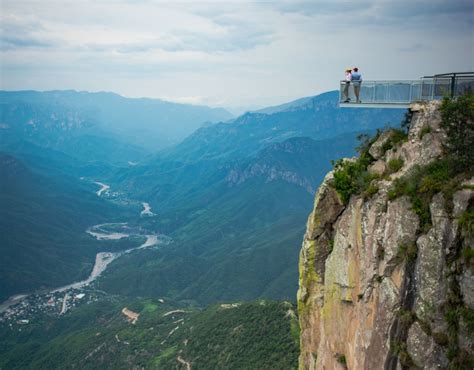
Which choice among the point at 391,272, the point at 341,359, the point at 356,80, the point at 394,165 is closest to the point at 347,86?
the point at 356,80

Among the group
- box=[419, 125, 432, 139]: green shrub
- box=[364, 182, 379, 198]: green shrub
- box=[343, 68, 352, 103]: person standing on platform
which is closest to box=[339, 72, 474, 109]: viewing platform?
box=[343, 68, 352, 103]: person standing on platform

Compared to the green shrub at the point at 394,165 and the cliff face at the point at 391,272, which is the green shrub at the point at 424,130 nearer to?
the cliff face at the point at 391,272

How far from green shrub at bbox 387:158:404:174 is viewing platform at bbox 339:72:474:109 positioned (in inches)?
165

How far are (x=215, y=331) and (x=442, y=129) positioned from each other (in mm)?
87797

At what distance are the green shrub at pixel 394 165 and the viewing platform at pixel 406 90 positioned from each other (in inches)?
165

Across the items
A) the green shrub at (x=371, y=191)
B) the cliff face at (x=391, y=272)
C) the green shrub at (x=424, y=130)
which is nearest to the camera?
the cliff face at (x=391, y=272)

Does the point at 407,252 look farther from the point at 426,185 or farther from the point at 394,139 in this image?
the point at 394,139

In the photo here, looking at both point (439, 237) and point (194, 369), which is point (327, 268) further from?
point (194, 369)

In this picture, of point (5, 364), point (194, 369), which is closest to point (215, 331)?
point (194, 369)

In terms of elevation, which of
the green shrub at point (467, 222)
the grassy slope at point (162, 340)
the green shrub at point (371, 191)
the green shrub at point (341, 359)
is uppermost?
the green shrub at point (371, 191)

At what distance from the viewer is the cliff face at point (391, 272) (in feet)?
61.9

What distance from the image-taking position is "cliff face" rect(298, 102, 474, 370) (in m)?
18.9

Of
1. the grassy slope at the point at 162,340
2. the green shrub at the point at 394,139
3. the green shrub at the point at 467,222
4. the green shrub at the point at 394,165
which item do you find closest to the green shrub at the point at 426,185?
the green shrub at the point at 467,222

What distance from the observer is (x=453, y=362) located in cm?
1830
